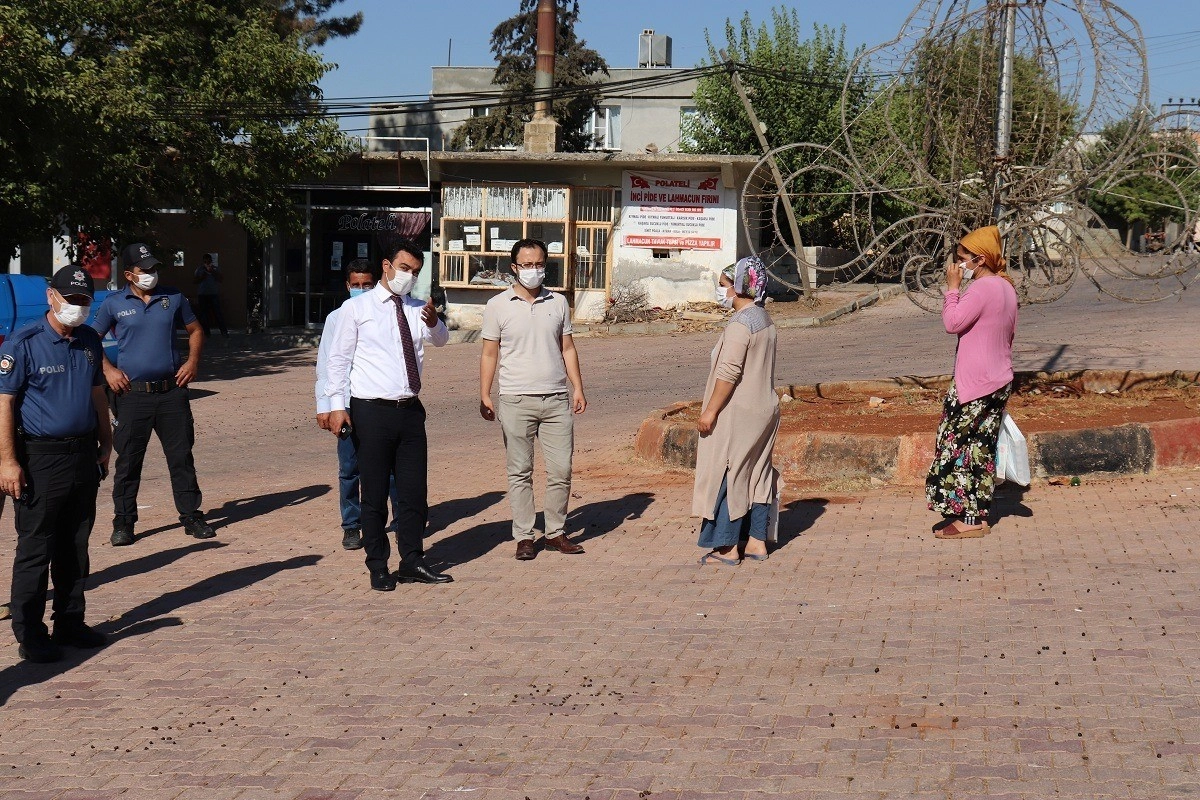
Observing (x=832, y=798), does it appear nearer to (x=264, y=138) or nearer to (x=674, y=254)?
(x=264, y=138)

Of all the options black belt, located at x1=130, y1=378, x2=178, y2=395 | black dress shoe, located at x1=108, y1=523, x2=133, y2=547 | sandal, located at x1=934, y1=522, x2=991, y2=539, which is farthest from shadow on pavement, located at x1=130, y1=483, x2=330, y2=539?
sandal, located at x1=934, y1=522, x2=991, y2=539

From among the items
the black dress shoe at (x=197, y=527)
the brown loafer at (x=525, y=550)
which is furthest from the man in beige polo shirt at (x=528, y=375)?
the black dress shoe at (x=197, y=527)

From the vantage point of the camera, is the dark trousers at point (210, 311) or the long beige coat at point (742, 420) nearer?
the long beige coat at point (742, 420)

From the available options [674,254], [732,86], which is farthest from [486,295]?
[732,86]

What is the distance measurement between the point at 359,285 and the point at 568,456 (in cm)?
195

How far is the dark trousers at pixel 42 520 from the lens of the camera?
5.55 meters

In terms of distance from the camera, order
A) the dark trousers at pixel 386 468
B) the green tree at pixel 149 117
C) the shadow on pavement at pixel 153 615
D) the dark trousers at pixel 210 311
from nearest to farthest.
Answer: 1. the shadow on pavement at pixel 153 615
2. the dark trousers at pixel 386 468
3. the green tree at pixel 149 117
4. the dark trousers at pixel 210 311

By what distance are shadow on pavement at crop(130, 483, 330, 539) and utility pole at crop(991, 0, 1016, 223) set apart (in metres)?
5.87

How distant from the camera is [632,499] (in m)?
9.38

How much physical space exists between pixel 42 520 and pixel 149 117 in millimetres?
15483

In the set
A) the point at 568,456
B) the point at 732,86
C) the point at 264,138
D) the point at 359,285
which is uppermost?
the point at 732,86

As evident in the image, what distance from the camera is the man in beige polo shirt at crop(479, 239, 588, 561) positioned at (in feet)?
24.4

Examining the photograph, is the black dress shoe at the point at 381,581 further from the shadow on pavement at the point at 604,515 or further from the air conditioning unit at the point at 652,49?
the air conditioning unit at the point at 652,49

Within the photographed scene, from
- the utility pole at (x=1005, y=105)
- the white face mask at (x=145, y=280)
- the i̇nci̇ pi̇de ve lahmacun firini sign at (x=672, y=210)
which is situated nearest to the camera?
the white face mask at (x=145, y=280)
